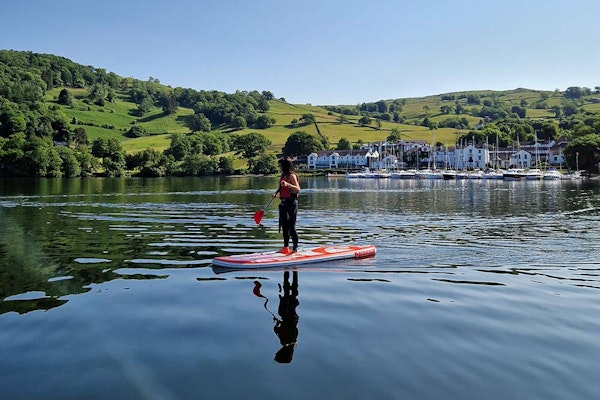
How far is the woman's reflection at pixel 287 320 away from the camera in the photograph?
407 inches

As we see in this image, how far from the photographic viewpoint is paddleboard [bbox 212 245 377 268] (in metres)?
18.3

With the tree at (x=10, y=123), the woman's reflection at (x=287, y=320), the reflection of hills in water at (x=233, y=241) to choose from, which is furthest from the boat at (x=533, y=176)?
the tree at (x=10, y=123)

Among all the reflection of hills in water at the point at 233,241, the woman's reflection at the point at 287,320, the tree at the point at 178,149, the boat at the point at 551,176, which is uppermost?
the tree at the point at 178,149

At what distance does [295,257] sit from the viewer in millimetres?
18984

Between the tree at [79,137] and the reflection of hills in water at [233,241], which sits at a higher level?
the tree at [79,137]

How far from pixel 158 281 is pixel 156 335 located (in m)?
5.63

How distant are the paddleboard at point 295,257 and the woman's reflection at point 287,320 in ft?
5.05

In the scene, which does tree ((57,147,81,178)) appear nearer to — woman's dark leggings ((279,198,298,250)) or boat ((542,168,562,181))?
boat ((542,168,562,181))

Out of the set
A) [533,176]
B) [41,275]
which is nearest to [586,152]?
[533,176]

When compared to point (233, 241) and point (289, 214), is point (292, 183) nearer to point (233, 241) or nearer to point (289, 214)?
point (289, 214)

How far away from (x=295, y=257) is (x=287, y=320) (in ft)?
21.6

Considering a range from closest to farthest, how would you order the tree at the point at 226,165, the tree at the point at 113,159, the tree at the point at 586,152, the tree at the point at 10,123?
the tree at the point at 586,152, the tree at the point at 113,159, the tree at the point at 10,123, the tree at the point at 226,165

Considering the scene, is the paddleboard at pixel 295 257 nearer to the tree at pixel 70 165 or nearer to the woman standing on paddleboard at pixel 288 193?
the woman standing on paddleboard at pixel 288 193

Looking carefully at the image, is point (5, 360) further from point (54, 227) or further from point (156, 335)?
point (54, 227)
